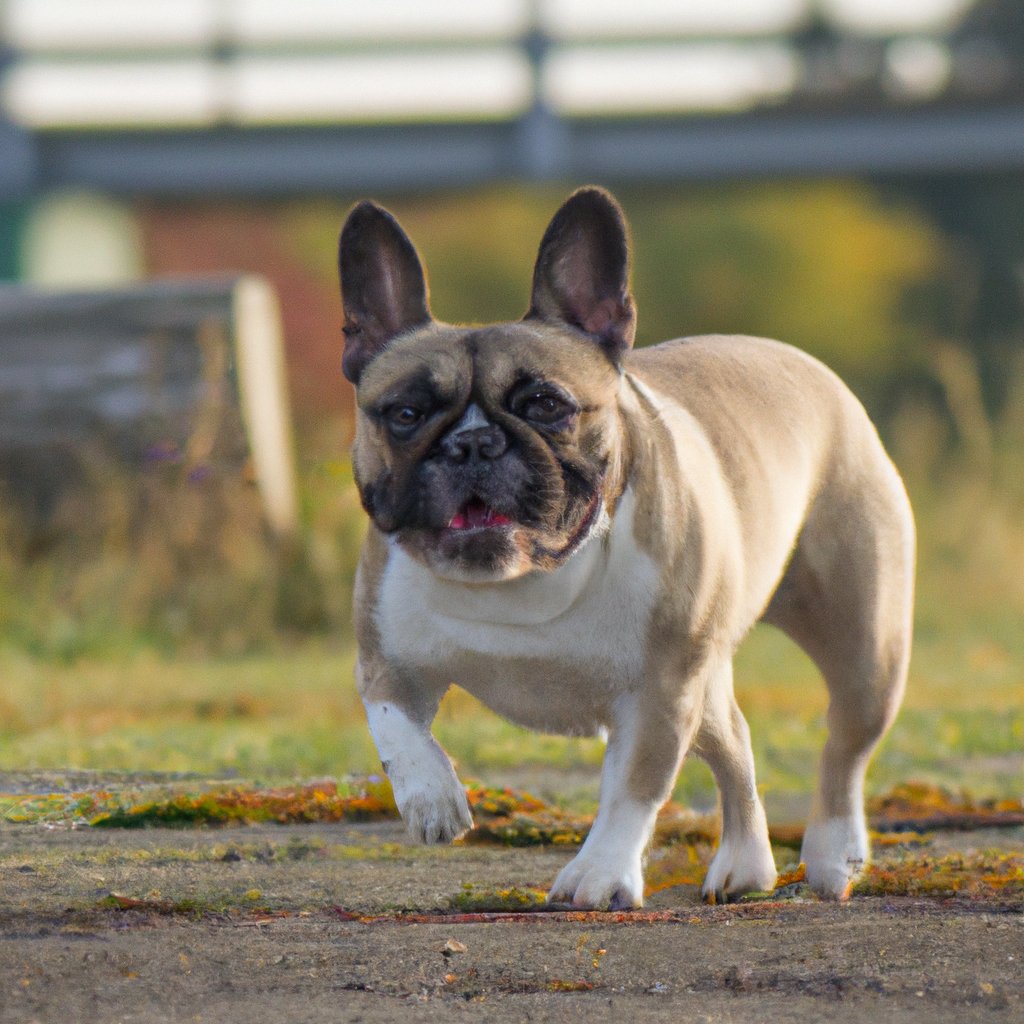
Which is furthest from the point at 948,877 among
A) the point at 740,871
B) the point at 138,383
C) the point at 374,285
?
the point at 138,383

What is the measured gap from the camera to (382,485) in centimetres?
364

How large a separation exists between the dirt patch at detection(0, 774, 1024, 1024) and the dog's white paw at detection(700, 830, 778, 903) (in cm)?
7

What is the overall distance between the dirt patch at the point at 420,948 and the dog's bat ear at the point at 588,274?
1192 mm

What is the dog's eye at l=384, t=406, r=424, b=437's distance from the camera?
3.59 metres

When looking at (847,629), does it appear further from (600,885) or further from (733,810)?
(600,885)

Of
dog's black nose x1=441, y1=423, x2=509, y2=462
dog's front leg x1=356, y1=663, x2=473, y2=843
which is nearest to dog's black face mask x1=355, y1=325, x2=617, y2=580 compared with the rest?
dog's black nose x1=441, y1=423, x2=509, y2=462

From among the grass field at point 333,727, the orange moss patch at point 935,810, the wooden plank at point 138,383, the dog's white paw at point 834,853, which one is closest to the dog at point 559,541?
the dog's white paw at point 834,853

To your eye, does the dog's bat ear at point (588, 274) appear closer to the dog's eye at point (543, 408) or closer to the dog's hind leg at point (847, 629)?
the dog's eye at point (543, 408)

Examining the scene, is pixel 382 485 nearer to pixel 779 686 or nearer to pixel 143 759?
pixel 143 759

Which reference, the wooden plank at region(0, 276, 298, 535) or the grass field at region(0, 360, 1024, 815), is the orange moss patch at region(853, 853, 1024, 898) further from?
the wooden plank at region(0, 276, 298, 535)

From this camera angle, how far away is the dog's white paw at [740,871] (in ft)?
13.5

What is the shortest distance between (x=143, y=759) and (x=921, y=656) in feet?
16.6

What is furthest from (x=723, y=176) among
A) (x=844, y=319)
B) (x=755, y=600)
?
(x=755, y=600)

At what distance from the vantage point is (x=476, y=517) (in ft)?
11.6
